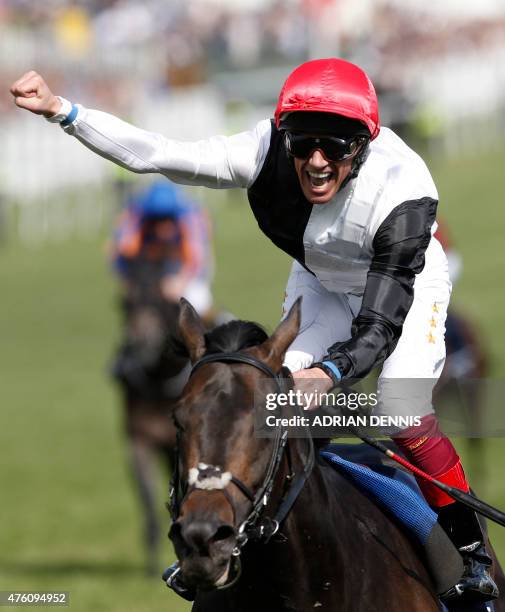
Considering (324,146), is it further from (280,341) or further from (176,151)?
(280,341)

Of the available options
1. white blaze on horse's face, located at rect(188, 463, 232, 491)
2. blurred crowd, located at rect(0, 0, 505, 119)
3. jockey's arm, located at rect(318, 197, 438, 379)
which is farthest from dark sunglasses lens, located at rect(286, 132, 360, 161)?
blurred crowd, located at rect(0, 0, 505, 119)

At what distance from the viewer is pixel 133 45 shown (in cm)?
3070

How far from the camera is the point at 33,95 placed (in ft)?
13.0

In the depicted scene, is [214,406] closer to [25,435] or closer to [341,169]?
[341,169]

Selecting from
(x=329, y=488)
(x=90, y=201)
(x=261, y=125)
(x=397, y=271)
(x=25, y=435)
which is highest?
(x=90, y=201)

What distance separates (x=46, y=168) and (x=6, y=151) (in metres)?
1.02

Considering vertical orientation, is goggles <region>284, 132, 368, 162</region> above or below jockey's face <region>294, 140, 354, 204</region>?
above

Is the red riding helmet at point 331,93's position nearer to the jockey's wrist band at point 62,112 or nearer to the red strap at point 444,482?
the jockey's wrist band at point 62,112

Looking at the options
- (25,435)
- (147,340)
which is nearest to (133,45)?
(25,435)

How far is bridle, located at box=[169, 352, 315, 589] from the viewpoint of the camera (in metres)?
3.46

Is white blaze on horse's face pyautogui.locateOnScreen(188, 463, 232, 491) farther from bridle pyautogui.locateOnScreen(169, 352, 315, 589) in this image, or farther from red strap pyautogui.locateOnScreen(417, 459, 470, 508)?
red strap pyautogui.locateOnScreen(417, 459, 470, 508)

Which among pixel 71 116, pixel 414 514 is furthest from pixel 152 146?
pixel 414 514

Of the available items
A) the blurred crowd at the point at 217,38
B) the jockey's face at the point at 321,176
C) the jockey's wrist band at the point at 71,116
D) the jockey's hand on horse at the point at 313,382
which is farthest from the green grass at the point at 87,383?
the blurred crowd at the point at 217,38

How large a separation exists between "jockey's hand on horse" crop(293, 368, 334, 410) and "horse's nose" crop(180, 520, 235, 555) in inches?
19.1
